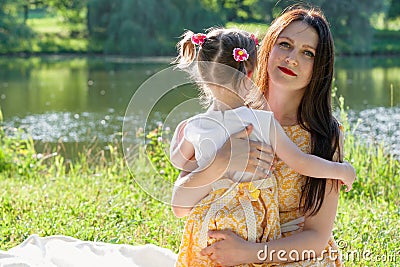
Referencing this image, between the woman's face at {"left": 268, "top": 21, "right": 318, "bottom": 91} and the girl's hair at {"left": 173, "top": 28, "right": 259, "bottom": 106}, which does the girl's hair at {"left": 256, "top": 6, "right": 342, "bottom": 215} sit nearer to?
the woman's face at {"left": 268, "top": 21, "right": 318, "bottom": 91}

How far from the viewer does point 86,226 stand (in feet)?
11.1

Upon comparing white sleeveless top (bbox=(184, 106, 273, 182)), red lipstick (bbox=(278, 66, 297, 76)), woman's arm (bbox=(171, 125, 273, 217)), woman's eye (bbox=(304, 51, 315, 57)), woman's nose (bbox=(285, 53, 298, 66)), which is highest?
woman's eye (bbox=(304, 51, 315, 57))

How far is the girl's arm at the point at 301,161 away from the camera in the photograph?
2035 mm

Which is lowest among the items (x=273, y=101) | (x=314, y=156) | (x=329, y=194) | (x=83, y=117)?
(x=83, y=117)

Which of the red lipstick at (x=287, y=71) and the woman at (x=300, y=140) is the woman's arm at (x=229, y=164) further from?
the red lipstick at (x=287, y=71)

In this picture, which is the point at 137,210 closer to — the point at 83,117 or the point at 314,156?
the point at 314,156

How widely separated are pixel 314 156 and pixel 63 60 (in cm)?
2302

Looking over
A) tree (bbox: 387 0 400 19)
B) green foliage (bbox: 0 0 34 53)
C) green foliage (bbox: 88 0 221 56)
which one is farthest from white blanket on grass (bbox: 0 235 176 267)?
tree (bbox: 387 0 400 19)

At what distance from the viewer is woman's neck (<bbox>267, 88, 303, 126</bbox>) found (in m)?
2.28

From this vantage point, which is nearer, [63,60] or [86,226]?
[86,226]

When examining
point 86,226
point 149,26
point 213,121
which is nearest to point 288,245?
point 213,121

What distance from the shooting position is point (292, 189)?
2188 mm

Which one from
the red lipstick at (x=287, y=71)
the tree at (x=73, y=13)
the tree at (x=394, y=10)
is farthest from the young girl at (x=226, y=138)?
the tree at (x=394, y=10)

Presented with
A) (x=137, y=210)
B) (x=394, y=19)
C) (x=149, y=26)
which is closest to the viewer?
(x=137, y=210)
